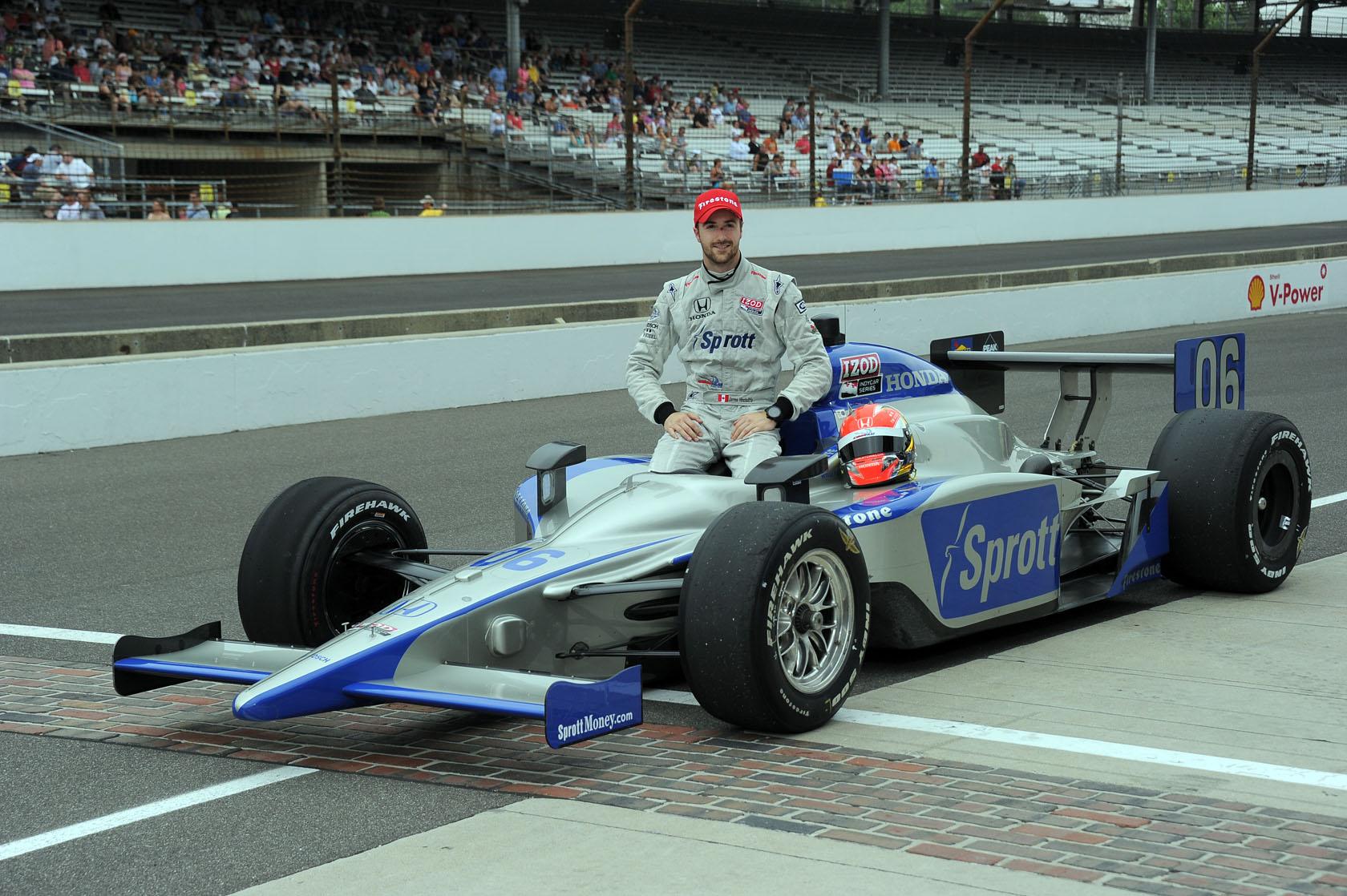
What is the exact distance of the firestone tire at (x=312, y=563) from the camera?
214 inches

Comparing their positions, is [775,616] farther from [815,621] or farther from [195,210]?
[195,210]

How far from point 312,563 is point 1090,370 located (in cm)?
404

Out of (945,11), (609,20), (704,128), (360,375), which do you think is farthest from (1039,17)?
(360,375)

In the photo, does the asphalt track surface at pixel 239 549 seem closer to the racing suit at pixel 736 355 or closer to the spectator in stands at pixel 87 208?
the racing suit at pixel 736 355

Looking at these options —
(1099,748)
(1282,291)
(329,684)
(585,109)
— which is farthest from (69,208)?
(1099,748)

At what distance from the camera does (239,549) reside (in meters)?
8.37

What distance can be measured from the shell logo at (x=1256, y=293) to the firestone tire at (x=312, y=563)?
62.1 ft

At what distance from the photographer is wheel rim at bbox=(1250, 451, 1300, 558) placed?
6.87m

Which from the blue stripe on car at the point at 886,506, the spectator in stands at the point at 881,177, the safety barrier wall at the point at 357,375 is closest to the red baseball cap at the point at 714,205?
the blue stripe on car at the point at 886,506

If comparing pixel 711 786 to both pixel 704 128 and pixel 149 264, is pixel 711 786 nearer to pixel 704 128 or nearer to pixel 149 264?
pixel 149 264

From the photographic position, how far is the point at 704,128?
1412 inches

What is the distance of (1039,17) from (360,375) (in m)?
53.8

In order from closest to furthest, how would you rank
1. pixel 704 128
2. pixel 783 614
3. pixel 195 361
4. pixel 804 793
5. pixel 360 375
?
pixel 804 793, pixel 783 614, pixel 195 361, pixel 360 375, pixel 704 128

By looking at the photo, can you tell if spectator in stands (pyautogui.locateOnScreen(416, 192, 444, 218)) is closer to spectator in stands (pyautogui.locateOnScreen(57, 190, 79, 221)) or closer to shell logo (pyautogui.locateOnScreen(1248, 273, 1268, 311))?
spectator in stands (pyautogui.locateOnScreen(57, 190, 79, 221))
